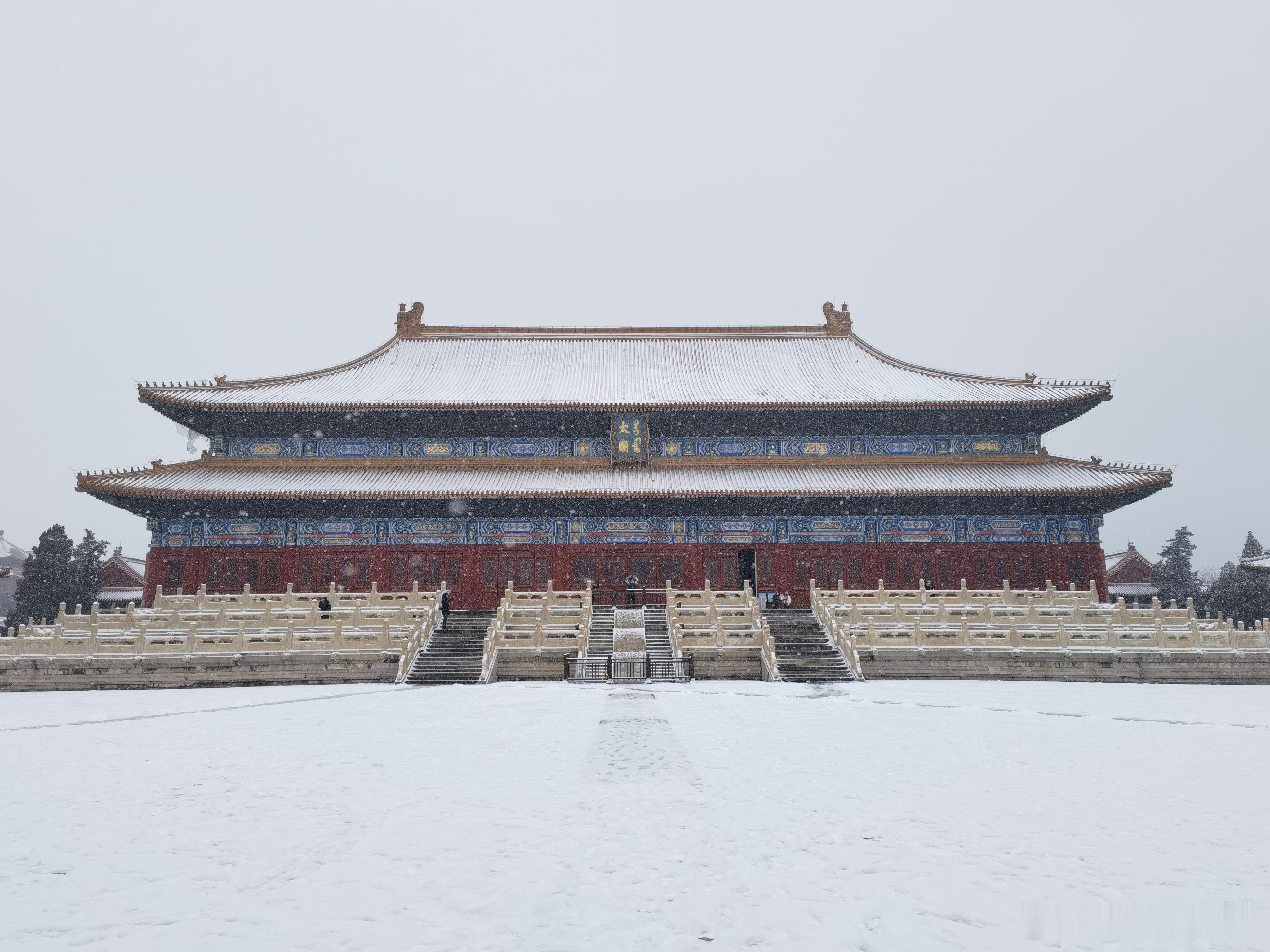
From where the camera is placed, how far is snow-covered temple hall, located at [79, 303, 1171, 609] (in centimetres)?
2858

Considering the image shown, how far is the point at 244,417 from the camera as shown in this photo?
3009cm

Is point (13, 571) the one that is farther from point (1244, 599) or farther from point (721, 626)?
point (1244, 599)

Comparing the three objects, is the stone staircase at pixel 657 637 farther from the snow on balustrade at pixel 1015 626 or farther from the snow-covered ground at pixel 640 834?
the snow-covered ground at pixel 640 834

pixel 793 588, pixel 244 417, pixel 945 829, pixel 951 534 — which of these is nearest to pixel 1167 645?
pixel 951 534

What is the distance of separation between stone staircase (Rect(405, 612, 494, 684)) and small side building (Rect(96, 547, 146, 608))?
37599mm

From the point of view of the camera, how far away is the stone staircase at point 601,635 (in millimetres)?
19297

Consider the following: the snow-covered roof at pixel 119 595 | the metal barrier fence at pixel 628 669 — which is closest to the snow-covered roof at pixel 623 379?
the metal barrier fence at pixel 628 669

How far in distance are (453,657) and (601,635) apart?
377 centimetres

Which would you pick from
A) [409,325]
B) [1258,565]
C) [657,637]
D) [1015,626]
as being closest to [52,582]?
[409,325]

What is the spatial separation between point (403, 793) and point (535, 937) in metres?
3.76

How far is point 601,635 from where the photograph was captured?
20.8 metres

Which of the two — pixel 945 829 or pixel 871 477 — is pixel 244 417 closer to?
pixel 871 477

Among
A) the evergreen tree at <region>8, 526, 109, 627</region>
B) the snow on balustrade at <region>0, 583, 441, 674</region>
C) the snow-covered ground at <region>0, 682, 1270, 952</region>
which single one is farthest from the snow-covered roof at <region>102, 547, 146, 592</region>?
the snow-covered ground at <region>0, 682, 1270, 952</region>

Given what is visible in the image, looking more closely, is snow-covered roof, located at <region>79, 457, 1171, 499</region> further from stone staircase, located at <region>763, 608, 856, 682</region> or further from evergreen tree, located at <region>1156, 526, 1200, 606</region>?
evergreen tree, located at <region>1156, 526, 1200, 606</region>
